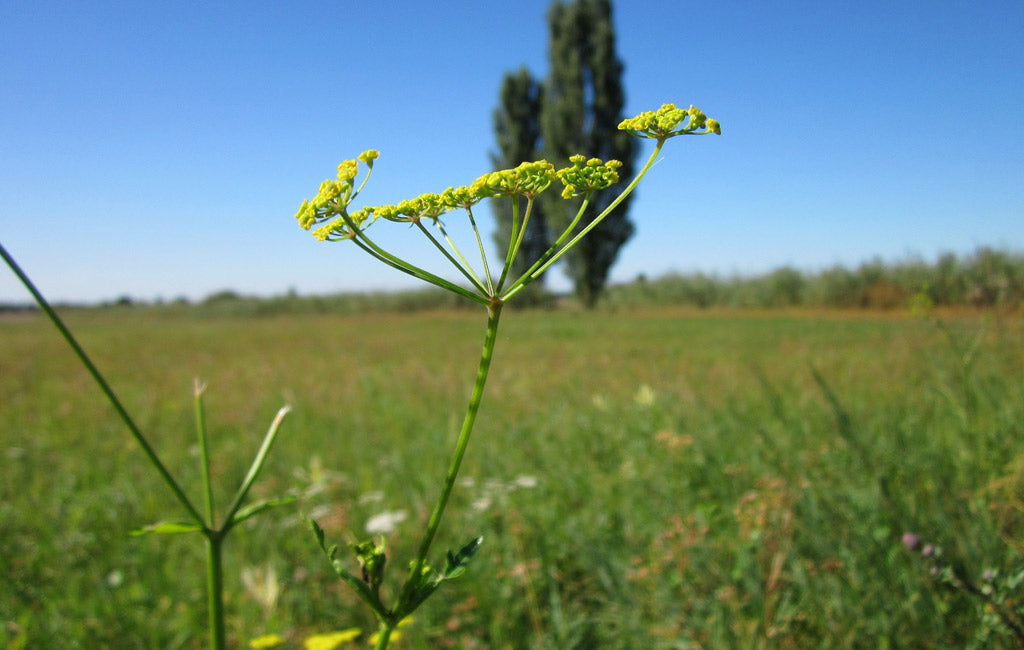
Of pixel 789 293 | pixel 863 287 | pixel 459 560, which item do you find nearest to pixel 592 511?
pixel 459 560

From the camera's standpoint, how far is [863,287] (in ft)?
34.6

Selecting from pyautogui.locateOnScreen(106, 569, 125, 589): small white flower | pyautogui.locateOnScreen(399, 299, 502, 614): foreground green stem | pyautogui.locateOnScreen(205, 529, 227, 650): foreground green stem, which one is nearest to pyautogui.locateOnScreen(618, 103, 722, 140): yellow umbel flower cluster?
pyautogui.locateOnScreen(399, 299, 502, 614): foreground green stem

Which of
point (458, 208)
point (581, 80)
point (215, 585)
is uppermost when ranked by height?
point (581, 80)

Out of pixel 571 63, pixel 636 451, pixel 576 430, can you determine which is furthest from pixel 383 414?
pixel 571 63

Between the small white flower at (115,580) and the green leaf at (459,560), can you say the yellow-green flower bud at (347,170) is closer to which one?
the green leaf at (459,560)

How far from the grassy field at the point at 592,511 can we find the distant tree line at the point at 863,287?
0.80 feet

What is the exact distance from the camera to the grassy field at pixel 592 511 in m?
1.34

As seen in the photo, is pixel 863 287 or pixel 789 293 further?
pixel 789 293

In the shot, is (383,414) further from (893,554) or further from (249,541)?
(893,554)

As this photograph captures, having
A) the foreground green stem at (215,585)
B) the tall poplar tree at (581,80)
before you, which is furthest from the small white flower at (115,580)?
the tall poplar tree at (581,80)

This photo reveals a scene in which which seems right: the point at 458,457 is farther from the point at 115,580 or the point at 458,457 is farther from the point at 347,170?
the point at 115,580

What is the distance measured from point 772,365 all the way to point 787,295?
12.1 m

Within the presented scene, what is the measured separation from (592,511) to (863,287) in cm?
1025

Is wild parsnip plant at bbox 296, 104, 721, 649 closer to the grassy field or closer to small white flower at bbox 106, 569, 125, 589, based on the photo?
the grassy field
